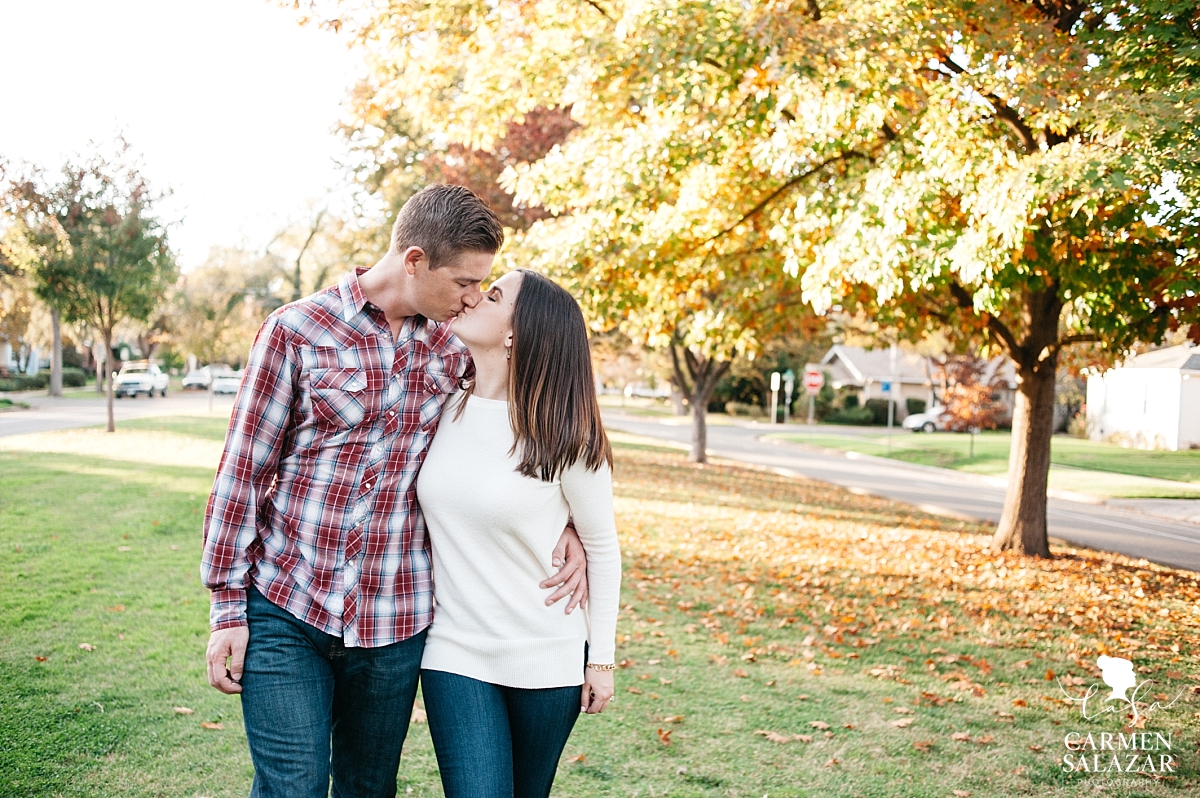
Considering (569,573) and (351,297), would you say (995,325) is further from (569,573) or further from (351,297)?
(351,297)

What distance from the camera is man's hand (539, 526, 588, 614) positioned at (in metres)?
2.46

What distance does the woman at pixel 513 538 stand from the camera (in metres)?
2.35

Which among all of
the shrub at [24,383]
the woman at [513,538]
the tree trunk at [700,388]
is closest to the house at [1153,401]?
the woman at [513,538]

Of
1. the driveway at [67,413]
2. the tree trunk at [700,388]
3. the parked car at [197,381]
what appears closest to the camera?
the driveway at [67,413]

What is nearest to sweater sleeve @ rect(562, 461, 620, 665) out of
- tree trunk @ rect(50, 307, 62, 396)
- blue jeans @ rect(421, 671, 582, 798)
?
blue jeans @ rect(421, 671, 582, 798)

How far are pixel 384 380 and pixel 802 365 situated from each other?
2320 inches

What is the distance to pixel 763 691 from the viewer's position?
5.63 metres

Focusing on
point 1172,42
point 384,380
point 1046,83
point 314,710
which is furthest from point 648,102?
point 314,710

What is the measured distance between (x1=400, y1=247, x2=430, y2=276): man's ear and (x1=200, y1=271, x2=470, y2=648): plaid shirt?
0.68ft

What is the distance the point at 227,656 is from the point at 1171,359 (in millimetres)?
9708

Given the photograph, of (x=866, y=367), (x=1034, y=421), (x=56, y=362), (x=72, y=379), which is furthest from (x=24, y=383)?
(x=866, y=367)

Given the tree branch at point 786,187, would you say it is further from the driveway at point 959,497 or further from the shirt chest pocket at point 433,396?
the shirt chest pocket at point 433,396

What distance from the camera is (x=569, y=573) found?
248 cm

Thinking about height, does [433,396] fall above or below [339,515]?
above
